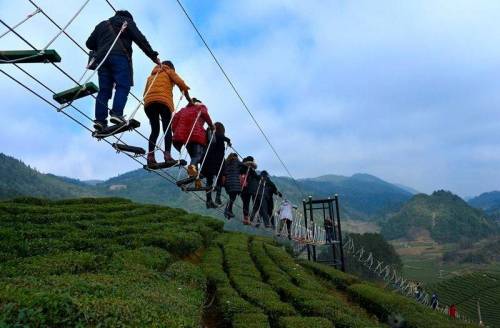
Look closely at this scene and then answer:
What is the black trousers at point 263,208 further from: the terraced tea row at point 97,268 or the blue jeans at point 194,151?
the blue jeans at point 194,151

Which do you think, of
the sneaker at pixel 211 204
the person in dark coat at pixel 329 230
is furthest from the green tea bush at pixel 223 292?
the person in dark coat at pixel 329 230

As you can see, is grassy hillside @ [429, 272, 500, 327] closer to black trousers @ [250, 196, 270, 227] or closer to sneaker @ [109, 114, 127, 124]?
black trousers @ [250, 196, 270, 227]

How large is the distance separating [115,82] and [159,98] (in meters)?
1.16

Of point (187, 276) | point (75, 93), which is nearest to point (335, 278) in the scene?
point (187, 276)

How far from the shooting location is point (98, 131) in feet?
18.4

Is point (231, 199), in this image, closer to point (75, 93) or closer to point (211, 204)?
point (211, 204)

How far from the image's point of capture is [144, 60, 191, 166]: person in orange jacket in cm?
698

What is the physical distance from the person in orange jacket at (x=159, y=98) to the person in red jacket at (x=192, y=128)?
124 centimetres

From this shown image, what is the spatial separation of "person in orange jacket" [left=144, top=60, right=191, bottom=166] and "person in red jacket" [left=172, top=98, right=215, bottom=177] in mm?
1239

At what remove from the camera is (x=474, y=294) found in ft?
176

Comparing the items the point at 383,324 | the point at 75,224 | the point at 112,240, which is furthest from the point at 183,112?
the point at 383,324

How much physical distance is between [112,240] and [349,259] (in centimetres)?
5131

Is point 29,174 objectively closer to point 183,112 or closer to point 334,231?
point 334,231

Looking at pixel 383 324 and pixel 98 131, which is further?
pixel 383 324
